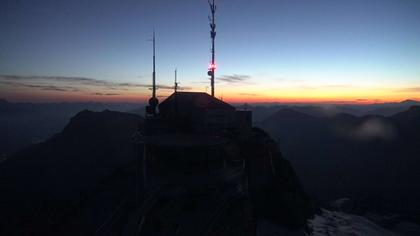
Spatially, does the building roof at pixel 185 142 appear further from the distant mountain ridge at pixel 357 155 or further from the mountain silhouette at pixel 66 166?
the distant mountain ridge at pixel 357 155

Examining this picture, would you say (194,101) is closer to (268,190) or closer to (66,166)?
(268,190)

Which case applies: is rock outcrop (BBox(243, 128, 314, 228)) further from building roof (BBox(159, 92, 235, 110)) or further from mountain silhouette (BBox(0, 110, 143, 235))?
mountain silhouette (BBox(0, 110, 143, 235))

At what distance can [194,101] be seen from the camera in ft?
102

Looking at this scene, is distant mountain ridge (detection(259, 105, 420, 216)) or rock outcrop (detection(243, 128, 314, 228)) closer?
rock outcrop (detection(243, 128, 314, 228))

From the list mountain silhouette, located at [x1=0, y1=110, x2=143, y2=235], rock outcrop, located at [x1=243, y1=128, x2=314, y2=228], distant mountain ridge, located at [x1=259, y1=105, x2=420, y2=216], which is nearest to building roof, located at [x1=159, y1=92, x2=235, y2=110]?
rock outcrop, located at [x1=243, y1=128, x2=314, y2=228]

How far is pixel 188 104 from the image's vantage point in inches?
1243

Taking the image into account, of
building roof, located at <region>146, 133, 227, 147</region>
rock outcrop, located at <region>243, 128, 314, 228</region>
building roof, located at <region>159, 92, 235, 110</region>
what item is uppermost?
building roof, located at <region>159, 92, 235, 110</region>

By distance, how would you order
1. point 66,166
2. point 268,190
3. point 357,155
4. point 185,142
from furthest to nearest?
point 357,155 < point 66,166 < point 268,190 < point 185,142

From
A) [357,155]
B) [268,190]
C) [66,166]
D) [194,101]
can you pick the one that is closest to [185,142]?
[194,101]

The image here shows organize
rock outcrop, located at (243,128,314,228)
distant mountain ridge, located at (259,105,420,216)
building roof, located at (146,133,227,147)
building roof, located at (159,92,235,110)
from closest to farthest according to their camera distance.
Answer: building roof, located at (146,133,227,147) → rock outcrop, located at (243,128,314,228) → building roof, located at (159,92,235,110) → distant mountain ridge, located at (259,105,420,216)

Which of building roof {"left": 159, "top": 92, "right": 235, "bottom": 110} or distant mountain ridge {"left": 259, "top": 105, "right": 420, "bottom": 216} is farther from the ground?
building roof {"left": 159, "top": 92, "right": 235, "bottom": 110}

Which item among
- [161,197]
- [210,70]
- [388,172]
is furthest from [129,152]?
[388,172]

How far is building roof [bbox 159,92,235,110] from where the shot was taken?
30875 mm

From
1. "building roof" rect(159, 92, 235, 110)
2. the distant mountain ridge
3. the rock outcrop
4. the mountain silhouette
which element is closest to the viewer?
the rock outcrop
